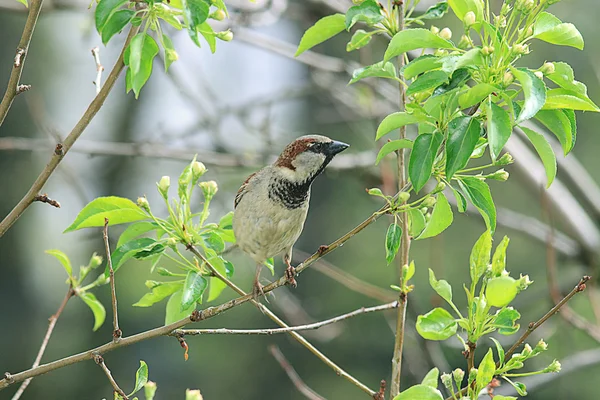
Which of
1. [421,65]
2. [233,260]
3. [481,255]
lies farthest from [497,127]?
[233,260]

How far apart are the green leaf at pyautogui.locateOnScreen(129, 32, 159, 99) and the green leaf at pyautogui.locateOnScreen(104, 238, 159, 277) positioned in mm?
350

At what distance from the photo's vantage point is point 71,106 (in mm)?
9484

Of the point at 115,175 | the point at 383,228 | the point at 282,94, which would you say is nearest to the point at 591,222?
the point at 282,94

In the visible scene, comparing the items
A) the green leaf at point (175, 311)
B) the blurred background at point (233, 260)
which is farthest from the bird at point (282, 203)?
the blurred background at point (233, 260)

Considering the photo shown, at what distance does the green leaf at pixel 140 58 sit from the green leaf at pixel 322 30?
34cm

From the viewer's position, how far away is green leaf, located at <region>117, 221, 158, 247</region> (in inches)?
63.2

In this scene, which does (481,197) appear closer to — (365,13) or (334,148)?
(365,13)

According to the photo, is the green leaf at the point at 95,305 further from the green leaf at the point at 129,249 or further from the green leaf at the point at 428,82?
the green leaf at the point at 428,82

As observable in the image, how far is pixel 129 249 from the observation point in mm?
1549

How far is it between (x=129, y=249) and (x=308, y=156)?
82 centimetres

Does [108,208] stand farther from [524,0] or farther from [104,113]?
[104,113]

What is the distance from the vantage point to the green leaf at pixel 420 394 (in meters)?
1.27

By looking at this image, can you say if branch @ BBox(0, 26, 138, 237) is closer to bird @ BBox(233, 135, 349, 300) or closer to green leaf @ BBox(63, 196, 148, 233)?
green leaf @ BBox(63, 196, 148, 233)

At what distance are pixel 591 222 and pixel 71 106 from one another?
282 inches
